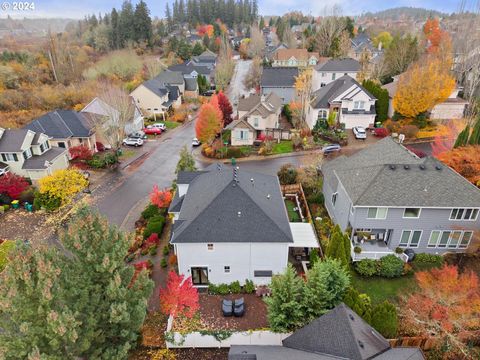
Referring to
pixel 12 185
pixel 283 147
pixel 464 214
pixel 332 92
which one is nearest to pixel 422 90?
pixel 332 92

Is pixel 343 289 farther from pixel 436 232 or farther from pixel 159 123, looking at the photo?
pixel 159 123

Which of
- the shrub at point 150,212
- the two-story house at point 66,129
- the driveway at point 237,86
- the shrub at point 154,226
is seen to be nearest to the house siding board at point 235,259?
the shrub at point 154,226

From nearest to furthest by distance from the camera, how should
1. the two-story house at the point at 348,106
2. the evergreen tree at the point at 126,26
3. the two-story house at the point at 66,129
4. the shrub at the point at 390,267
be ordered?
the shrub at the point at 390,267 < the two-story house at the point at 66,129 < the two-story house at the point at 348,106 < the evergreen tree at the point at 126,26

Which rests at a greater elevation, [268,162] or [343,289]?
[343,289]

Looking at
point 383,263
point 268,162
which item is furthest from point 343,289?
point 268,162

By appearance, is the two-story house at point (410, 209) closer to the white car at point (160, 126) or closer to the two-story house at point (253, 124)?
the two-story house at point (253, 124)

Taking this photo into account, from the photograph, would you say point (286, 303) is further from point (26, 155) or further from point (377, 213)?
point (26, 155)
